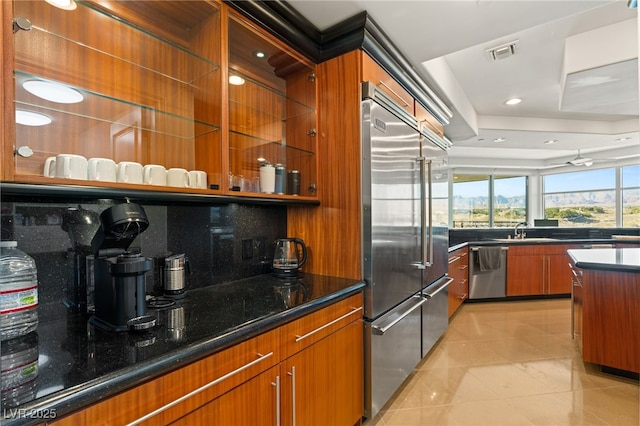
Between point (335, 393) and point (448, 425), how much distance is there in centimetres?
92

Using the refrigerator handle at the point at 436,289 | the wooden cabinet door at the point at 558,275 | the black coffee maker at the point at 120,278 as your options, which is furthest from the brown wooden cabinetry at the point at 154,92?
the wooden cabinet door at the point at 558,275

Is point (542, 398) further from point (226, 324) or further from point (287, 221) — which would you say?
point (226, 324)

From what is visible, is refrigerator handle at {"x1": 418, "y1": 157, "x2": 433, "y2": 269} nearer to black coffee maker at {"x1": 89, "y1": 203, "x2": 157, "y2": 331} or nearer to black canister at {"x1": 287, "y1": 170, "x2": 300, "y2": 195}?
black canister at {"x1": 287, "y1": 170, "x2": 300, "y2": 195}

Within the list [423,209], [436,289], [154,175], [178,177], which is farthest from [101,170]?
[436,289]

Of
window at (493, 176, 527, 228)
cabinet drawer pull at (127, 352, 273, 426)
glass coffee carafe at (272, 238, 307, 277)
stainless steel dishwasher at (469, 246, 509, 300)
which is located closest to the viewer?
cabinet drawer pull at (127, 352, 273, 426)

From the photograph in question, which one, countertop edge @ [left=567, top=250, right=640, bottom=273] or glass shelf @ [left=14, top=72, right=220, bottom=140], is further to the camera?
countertop edge @ [left=567, top=250, right=640, bottom=273]

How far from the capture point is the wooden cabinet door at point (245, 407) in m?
0.95

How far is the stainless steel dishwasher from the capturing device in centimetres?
449

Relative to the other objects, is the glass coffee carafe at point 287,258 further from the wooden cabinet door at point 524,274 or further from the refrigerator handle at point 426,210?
the wooden cabinet door at point 524,274

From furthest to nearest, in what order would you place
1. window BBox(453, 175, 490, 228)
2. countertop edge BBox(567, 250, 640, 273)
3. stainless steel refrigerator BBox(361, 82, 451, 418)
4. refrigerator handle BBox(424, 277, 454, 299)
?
1. window BBox(453, 175, 490, 228)
2. refrigerator handle BBox(424, 277, 454, 299)
3. countertop edge BBox(567, 250, 640, 273)
4. stainless steel refrigerator BBox(361, 82, 451, 418)

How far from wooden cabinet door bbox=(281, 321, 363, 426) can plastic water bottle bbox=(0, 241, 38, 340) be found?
0.91 meters

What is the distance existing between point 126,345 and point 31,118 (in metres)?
0.87

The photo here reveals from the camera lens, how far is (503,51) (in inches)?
99.7

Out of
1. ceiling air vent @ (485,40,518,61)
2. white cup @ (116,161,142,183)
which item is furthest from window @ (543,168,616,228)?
white cup @ (116,161,142,183)
